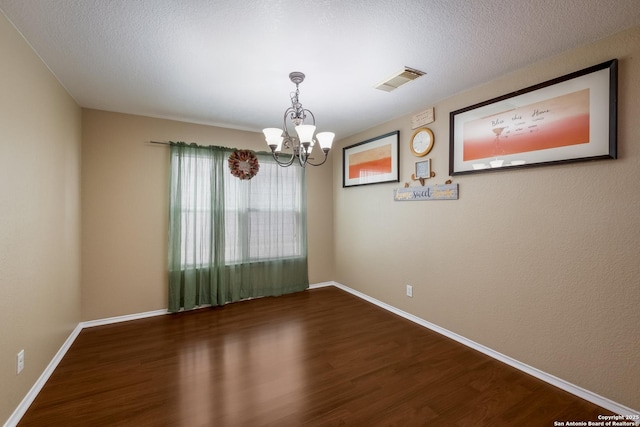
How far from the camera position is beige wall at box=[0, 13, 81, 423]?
166cm

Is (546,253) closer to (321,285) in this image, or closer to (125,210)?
(321,285)

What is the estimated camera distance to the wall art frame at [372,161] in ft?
11.7

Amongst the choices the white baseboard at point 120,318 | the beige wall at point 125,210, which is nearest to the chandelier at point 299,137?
the beige wall at point 125,210

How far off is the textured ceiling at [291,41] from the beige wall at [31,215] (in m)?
0.26

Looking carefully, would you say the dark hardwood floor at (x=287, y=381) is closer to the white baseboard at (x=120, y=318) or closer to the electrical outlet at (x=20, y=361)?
the white baseboard at (x=120, y=318)

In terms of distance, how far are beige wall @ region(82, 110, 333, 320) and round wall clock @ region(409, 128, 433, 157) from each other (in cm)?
275

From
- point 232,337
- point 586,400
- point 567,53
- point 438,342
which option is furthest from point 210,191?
point 586,400

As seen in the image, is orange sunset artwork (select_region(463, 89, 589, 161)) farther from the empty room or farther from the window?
the window

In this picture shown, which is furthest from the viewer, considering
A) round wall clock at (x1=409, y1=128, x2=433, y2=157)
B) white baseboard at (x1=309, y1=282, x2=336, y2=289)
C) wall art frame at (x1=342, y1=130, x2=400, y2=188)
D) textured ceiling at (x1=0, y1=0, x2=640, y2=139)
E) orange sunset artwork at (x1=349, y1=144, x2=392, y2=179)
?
white baseboard at (x1=309, y1=282, x2=336, y2=289)

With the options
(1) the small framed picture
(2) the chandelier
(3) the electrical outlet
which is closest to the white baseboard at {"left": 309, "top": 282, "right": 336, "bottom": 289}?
(1) the small framed picture

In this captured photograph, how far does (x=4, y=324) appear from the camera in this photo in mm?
1636

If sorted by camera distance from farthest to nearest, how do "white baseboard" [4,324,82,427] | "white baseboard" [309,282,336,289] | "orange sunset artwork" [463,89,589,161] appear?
"white baseboard" [309,282,336,289] < "orange sunset artwork" [463,89,589,161] < "white baseboard" [4,324,82,427]

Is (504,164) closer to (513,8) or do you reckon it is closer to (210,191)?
(513,8)

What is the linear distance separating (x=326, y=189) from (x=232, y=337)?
2758 millimetres
